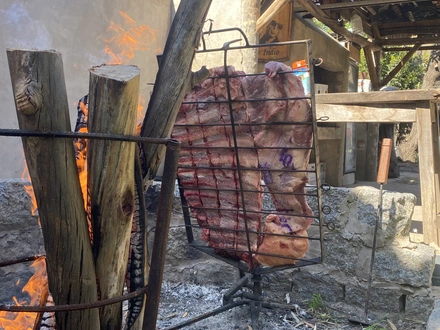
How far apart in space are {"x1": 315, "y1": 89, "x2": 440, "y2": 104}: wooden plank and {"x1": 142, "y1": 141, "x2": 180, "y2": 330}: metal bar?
110 inches

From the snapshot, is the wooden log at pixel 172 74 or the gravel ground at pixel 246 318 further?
the gravel ground at pixel 246 318

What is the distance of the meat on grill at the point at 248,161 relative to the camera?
2.51 metres

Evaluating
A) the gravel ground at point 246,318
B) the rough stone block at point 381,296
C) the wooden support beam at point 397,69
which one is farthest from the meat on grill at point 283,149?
the wooden support beam at point 397,69

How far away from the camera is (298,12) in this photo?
742 cm

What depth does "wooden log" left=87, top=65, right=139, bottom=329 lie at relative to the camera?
A: 1.31 metres

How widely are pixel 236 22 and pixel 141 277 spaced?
151 inches

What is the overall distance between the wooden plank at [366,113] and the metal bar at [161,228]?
2.49m

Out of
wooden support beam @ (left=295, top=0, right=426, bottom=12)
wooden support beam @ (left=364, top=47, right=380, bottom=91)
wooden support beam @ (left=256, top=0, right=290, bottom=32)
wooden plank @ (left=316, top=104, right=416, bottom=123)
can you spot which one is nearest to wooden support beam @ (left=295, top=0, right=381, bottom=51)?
wooden support beam @ (left=295, top=0, right=426, bottom=12)

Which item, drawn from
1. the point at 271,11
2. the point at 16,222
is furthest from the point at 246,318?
the point at 271,11

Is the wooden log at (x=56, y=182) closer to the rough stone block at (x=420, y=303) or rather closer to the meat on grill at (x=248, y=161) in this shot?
the meat on grill at (x=248, y=161)

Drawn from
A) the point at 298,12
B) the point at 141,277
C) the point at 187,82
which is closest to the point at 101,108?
the point at 187,82

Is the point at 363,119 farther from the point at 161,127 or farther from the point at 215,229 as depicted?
the point at 161,127

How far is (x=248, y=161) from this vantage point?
8.72 ft

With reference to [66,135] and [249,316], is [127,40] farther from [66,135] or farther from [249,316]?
[66,135]
